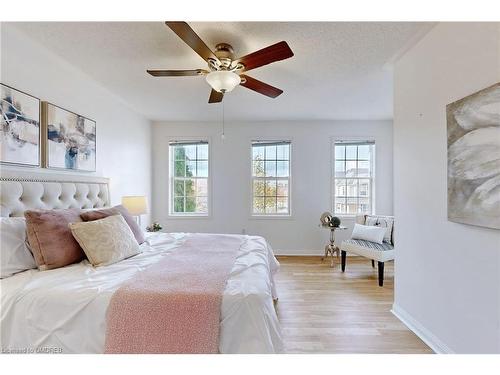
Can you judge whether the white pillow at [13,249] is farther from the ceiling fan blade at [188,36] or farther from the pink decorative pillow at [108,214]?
the ceiling fan blade at [188,36]

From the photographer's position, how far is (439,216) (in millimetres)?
1830

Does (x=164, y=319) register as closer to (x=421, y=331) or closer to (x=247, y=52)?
(x=421, y=331)

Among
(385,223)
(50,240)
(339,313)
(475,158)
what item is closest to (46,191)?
(50,240)

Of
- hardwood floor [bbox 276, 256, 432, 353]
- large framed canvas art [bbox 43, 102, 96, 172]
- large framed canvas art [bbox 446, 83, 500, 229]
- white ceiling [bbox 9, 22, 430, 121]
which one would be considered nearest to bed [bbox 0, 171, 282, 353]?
hardwood floor [bbox 276, 256, 432, 353]

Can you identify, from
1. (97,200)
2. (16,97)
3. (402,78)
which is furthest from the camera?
(97,200)

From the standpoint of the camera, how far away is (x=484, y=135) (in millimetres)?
1414

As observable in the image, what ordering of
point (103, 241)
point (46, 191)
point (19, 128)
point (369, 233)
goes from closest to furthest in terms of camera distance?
point (103, 241)
point (19, 128)
point (46, 191)
point (369, 233)

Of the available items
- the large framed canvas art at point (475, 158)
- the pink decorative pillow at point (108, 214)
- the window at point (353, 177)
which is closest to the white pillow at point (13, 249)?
the pink decorative pillow at point (108, 214)

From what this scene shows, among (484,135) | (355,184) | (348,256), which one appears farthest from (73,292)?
(355,184)

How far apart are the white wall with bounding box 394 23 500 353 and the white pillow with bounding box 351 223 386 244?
1.05 metres

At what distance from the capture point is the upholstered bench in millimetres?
3109

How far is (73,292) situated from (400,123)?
2876 millimetres

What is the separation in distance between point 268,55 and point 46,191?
85.2 inches
